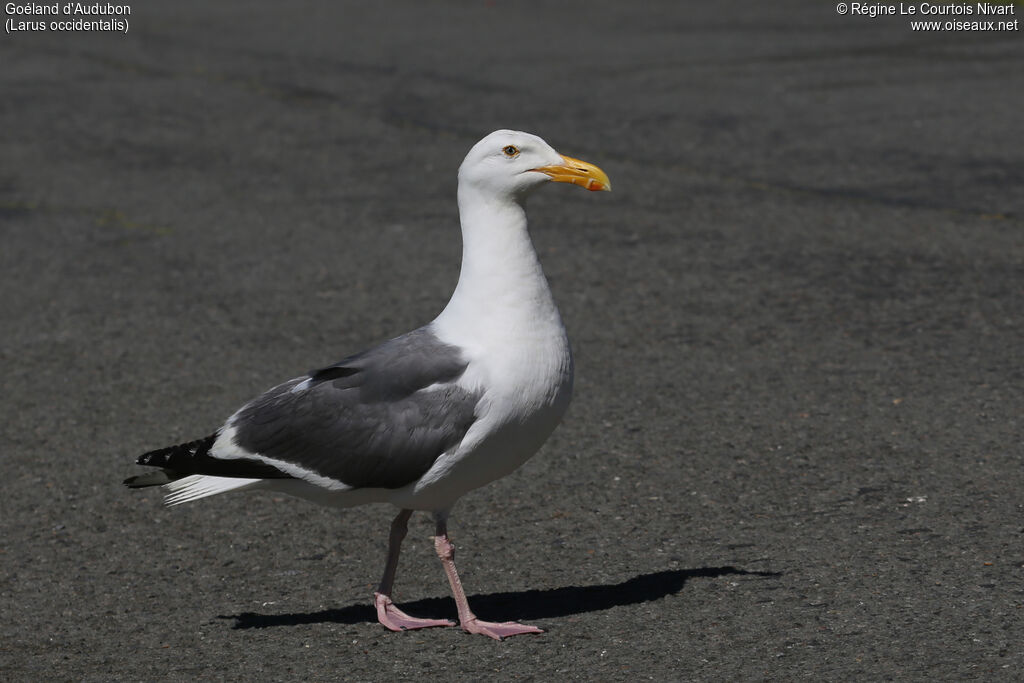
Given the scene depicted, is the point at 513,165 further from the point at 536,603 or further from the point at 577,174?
the point at 536,603

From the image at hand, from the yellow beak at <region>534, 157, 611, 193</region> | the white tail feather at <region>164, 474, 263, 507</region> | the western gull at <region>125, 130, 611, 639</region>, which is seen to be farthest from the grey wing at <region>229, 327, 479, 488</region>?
the yellow beak at <region>534, 157, 611, 193</region>

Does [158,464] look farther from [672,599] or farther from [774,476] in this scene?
[774,476]

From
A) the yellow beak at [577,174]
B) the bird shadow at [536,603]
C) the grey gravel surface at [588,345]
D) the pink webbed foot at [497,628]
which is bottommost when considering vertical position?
the bird shadow at [536,603]

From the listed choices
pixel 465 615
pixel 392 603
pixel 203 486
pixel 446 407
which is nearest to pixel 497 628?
pixel 465 615

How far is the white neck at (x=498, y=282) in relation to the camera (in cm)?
500

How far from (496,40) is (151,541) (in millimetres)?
13181

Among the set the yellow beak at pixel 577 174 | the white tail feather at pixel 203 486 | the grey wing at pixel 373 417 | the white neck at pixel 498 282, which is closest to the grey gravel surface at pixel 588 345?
the white tail feather at pixel 203 486

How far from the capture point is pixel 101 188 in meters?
12.5

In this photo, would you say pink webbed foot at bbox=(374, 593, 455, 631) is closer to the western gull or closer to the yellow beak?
the western gull

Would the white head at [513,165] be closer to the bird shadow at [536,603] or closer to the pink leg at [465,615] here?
the pink leg at [465,615]

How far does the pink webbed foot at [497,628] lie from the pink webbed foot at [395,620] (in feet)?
0.50

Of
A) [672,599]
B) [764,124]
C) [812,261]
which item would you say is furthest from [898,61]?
[672,599]

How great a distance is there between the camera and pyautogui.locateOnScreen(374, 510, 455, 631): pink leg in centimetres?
514

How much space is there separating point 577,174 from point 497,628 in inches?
66.3
